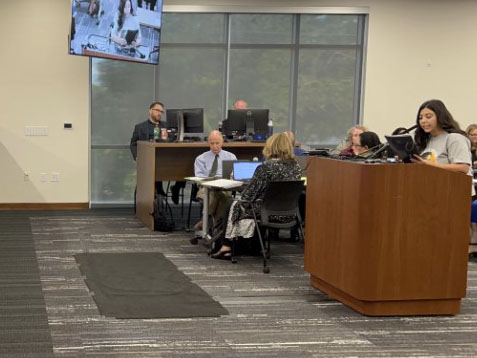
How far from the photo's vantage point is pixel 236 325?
4.73 m

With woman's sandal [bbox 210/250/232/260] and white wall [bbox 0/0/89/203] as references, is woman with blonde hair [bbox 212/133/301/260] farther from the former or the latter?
white wall [bbox 0/0/89/203]

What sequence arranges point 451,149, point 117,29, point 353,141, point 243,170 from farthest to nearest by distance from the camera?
point 117,29 < point 353,141 < point 243,170 < point 451,149

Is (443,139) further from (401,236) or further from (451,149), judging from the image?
(401,236)

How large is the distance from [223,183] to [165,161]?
1889mm

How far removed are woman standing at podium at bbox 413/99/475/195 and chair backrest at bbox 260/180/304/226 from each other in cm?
144

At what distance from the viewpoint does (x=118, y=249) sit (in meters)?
7.35

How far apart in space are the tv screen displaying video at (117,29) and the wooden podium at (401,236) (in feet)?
16.7

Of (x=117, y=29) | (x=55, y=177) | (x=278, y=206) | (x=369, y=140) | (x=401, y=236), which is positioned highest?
(x=117, y=29)

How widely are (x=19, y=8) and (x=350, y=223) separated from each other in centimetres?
685

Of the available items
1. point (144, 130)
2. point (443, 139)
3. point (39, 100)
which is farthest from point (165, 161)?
point (443, 139)

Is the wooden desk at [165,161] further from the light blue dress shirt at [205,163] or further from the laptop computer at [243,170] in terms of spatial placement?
the laptop computer at [243,170]

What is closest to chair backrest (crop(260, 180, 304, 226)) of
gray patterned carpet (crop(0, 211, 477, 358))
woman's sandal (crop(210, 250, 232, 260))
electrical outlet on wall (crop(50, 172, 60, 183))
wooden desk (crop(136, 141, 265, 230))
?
gray patterned carpet (crop(0, 211, 477, 358))

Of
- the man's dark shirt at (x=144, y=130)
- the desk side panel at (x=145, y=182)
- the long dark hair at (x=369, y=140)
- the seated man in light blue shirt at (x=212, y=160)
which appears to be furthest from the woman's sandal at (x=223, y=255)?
the man's dark shirt at (x=144, y=130)

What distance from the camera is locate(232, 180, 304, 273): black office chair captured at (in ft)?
21.1
